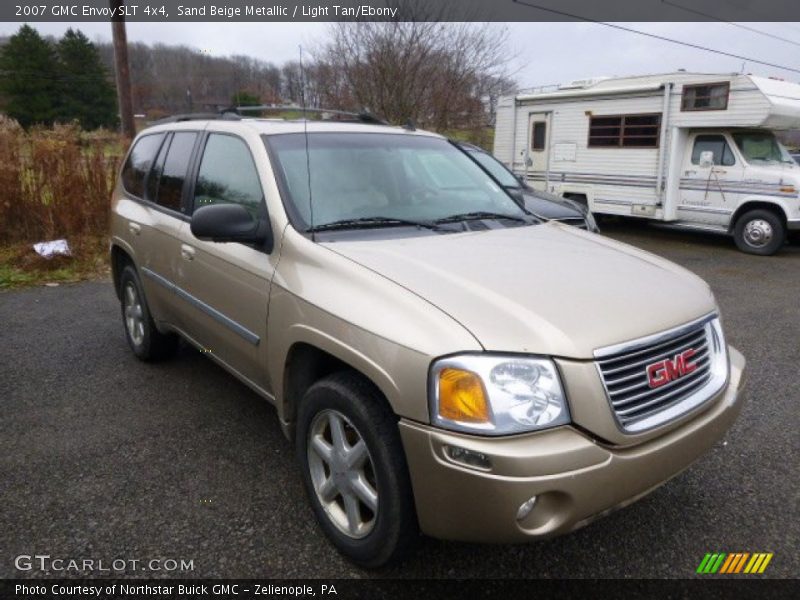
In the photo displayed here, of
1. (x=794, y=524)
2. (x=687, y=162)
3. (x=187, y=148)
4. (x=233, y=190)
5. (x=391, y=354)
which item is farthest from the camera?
(x=687, y=162)

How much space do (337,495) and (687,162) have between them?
10.2 m

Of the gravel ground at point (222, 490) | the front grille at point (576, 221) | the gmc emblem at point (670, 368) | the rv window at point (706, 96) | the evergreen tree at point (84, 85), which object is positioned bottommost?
the gravel ground at point (222, 490)

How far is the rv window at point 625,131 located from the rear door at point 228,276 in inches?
373

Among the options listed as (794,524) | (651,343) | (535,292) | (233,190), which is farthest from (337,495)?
(794,524)

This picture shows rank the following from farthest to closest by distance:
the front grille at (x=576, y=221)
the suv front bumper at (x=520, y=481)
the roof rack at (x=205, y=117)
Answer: the front grille at (x=576, y=221) < the roof rack at (x=205, y=117) < the suv front bumper at (x=520, y=481)

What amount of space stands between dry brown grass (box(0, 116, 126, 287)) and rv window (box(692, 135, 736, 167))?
9649 mm

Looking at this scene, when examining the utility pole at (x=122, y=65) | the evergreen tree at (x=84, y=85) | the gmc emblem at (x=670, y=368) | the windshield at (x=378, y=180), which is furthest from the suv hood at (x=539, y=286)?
the evergreen tree at (x=84, y=85)

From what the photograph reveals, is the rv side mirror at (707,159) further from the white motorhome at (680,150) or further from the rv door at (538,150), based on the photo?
the rv door at (538,150)

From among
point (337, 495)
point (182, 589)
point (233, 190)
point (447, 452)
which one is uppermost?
point (233, 190)

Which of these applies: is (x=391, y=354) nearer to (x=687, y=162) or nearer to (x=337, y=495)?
(x=337, y=495)

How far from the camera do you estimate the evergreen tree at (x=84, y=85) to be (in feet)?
149

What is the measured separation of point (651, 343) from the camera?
7.04ft

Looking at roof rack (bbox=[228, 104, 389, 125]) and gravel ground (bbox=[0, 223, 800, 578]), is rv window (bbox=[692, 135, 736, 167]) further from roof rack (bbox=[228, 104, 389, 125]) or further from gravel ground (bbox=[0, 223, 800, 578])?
roof rack (bbox=[228, 104, 389, 125])

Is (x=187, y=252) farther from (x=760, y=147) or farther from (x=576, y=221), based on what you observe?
(x=760, y=147)
